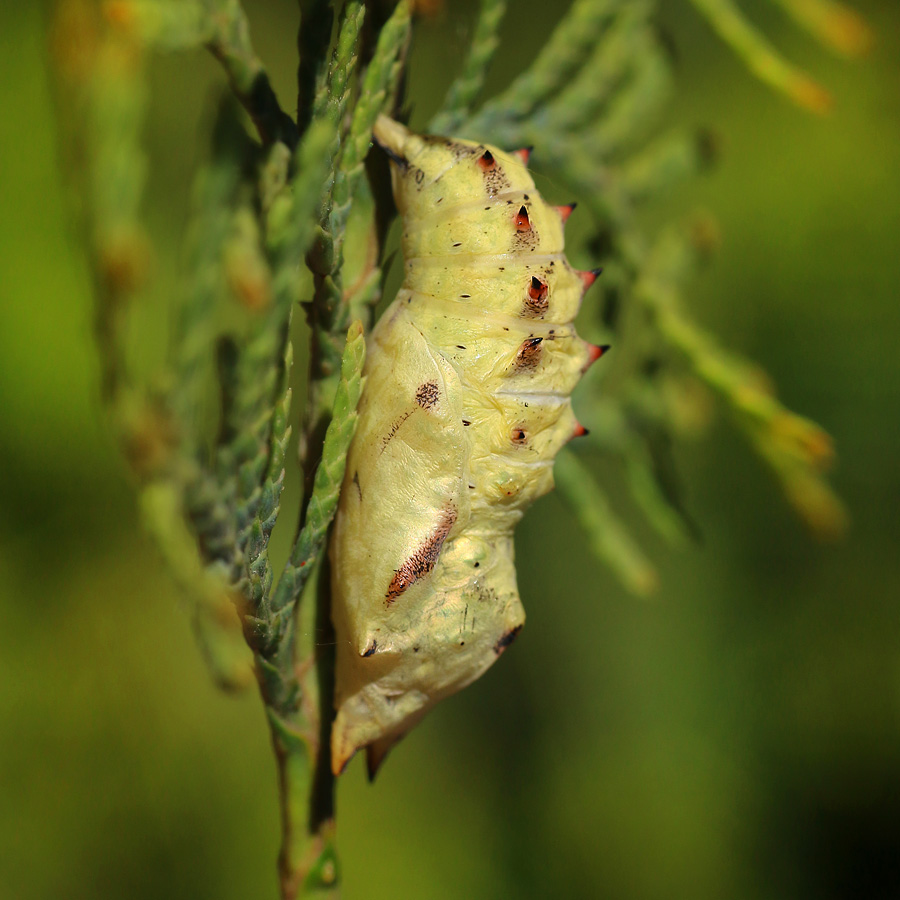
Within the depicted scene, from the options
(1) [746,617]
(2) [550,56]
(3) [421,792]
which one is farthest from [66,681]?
(1) [746,617]

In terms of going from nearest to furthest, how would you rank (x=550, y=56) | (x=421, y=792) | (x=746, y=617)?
(x=550, y=56) → (x=421, y=792) → (x=746, y=617)

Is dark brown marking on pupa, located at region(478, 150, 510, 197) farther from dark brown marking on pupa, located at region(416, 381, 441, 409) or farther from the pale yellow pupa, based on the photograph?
dark brown marking on pupa, located at region(416, 381, 441, 409)

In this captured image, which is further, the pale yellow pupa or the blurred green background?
the blurred green background

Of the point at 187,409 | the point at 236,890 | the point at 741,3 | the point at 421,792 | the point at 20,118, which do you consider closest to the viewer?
the point at 187,409

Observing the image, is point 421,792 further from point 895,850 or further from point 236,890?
point 895,850

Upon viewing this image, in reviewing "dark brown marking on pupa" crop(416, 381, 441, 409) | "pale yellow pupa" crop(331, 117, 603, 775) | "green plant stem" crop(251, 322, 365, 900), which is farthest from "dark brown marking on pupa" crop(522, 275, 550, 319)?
"green plant stem" crop(251, 322, 365, 900)

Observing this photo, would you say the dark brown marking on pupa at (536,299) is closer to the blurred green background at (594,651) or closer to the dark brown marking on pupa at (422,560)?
the dark brown marking on pupa at (422,560)
